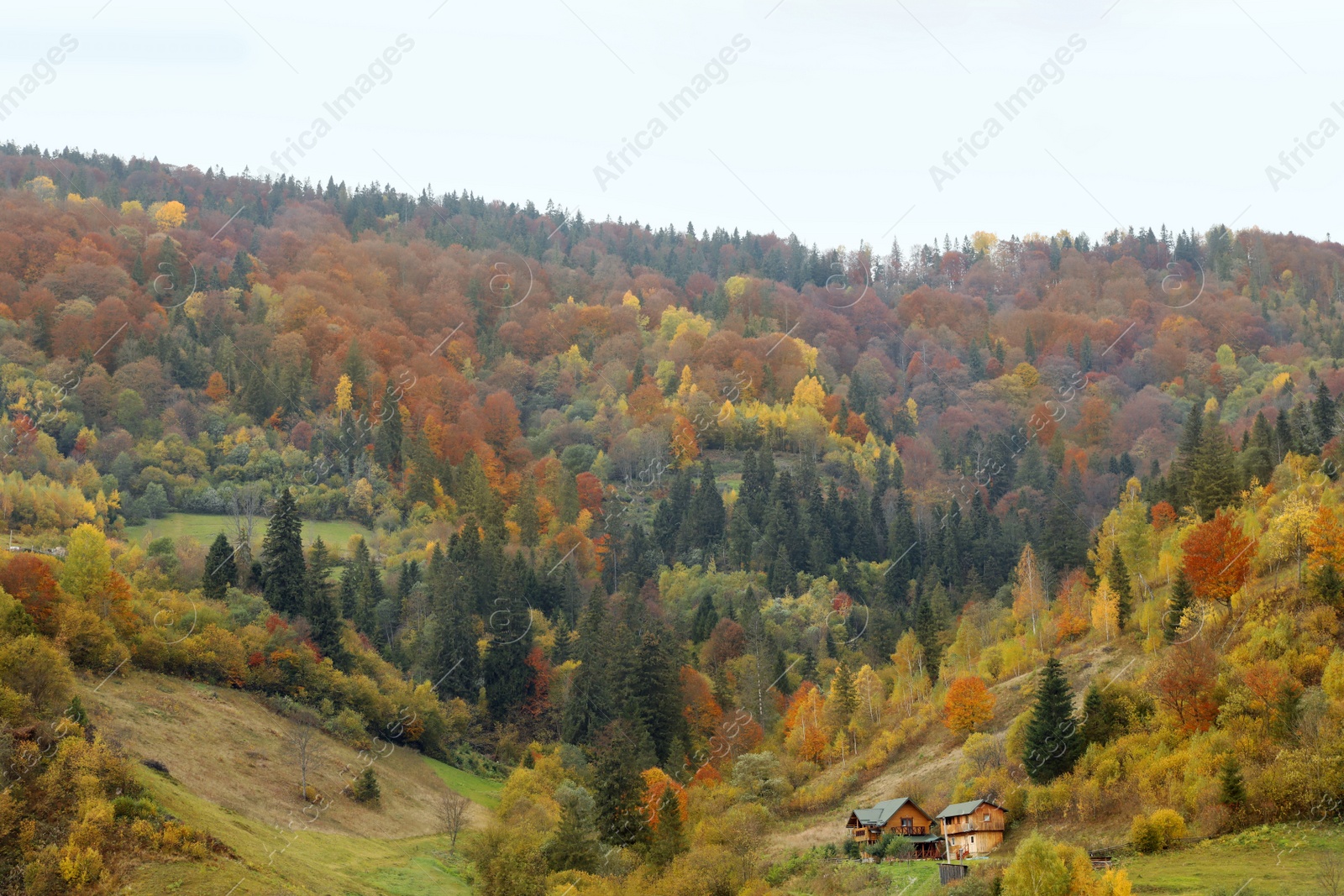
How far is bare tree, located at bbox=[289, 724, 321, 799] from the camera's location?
2810 inches

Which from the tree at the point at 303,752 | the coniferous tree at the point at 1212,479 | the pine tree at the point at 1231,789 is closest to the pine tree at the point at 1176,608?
the coniferous tree at the point at 1212,479

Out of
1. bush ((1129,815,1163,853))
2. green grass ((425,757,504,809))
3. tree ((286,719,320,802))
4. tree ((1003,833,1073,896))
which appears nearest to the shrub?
bush ((1129,815,1163,853))

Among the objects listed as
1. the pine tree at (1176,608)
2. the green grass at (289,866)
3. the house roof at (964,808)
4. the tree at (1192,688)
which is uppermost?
the pine tree at (1176,608)

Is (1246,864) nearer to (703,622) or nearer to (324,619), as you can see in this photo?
(324,619)

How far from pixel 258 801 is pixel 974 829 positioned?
128 ft

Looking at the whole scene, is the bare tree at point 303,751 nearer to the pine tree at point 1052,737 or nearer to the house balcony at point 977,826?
the house balcony at point 977,826

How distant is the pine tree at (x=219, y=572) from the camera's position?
91688 mm

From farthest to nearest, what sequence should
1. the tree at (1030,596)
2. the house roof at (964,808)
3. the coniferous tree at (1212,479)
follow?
the tree at (1030,596) < the coniferous tree at (1212,479) < the house roof at (964,808)

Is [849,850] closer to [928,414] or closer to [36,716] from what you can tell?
[36,716]

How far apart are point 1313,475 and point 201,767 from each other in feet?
239

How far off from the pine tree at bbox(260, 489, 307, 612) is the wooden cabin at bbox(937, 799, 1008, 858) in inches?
2213

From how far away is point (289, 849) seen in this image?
60.4m

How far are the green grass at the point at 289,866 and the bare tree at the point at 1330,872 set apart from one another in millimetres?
40470

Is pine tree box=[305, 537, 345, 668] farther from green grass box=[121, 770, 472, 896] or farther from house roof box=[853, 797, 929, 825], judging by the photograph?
house roof box=[853, 797, 929, 825]
